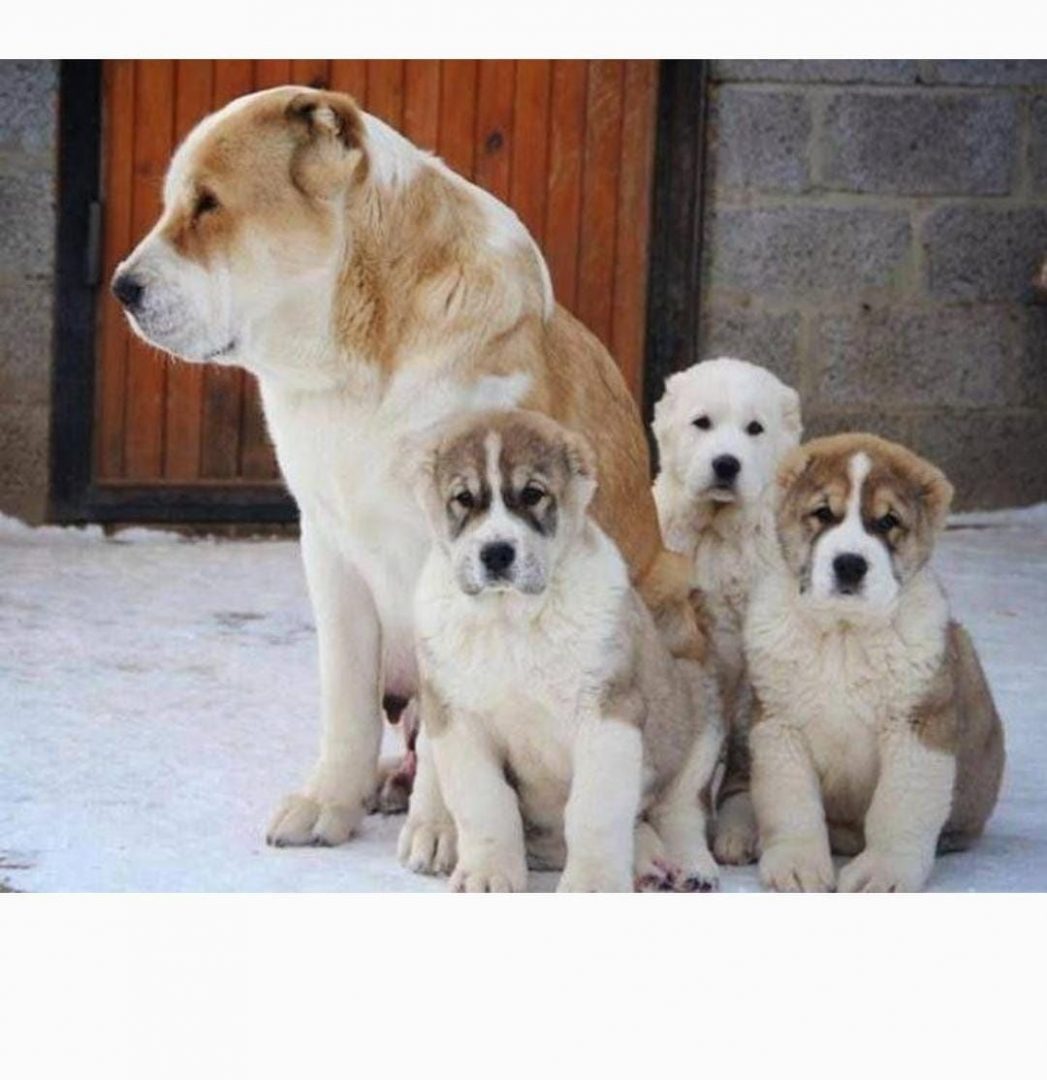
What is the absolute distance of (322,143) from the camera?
4.71 metres

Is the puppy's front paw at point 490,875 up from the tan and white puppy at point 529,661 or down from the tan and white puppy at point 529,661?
down

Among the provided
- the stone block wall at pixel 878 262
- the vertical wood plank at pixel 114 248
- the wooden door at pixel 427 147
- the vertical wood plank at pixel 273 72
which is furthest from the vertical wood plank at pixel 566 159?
the vertical wood plank at pixel 114 248

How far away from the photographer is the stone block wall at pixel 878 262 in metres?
7.89

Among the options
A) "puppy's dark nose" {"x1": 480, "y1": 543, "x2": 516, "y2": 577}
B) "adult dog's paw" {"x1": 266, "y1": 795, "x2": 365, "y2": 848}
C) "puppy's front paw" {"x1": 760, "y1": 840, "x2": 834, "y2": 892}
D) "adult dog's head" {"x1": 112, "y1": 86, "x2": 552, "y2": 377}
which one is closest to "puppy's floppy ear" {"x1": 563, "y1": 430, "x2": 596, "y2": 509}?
"puppy's dark nose" {"x1": 480, "y1": 543, "x2": 516, "y2": 577}

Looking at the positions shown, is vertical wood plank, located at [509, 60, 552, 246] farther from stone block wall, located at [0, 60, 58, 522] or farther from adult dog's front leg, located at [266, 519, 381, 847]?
adult dog's front leg, located at [266, 519, 381, 847]

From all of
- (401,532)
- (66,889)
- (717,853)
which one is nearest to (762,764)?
→ (717,853)

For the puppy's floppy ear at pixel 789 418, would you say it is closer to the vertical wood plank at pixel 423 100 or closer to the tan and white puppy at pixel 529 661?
the tan and white puppy at pixel 529 661

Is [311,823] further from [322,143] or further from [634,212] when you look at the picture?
[634,212]

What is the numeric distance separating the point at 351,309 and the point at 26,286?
3.28 meters

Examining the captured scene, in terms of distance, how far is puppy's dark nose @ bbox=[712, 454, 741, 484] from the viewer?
5.27m

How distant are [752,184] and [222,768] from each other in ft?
10.5

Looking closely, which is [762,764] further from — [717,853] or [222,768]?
[222,768]

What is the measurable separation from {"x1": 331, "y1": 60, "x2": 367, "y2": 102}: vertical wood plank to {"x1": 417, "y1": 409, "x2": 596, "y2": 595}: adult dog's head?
3541mm

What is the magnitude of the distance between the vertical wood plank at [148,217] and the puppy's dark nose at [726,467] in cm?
282
